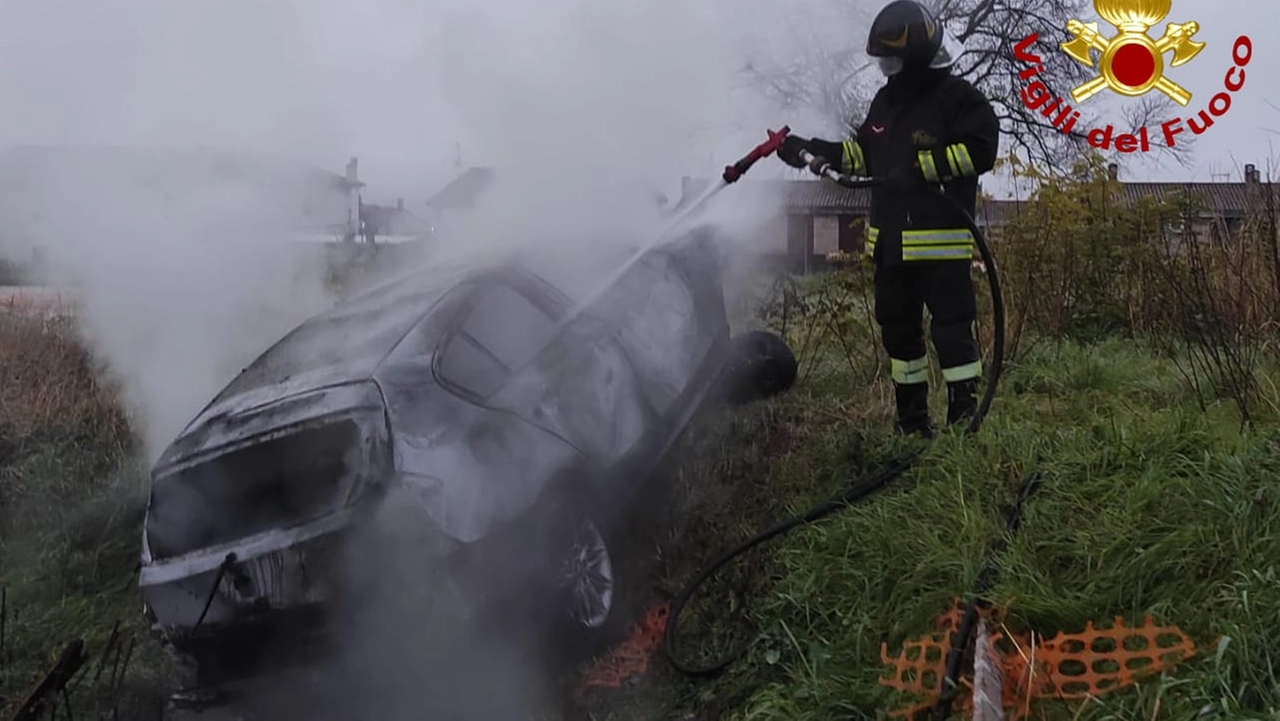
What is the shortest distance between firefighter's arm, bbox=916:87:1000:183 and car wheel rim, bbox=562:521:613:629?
2.12 meters

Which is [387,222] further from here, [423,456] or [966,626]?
[966,626]

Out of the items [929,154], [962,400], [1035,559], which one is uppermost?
[929,154]

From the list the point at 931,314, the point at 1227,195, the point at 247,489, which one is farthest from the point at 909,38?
the point at 1227,195

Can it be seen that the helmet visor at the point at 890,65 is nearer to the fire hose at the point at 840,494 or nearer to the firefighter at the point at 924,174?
the firefighter at the point at 924,174

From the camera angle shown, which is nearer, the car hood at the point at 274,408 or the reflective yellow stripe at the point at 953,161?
the car hood at the point at 274,408

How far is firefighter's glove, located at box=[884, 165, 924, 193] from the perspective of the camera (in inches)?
182

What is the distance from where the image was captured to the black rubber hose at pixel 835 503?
3861mm

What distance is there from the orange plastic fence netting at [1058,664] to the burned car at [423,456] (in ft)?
4.57

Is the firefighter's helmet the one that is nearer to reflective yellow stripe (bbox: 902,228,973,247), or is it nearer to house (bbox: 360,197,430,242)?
reflective yellow stripe (bbox: 902,228,973,247)

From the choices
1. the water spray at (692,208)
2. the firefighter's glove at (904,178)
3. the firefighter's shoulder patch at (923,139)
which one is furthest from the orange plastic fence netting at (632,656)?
the firefighter's shoulder patch at (923,139)

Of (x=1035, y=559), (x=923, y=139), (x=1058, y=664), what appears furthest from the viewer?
(x=923, y=139)

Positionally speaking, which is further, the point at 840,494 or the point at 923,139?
the point at 923,139

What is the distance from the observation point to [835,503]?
4.35m

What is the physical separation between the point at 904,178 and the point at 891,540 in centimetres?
165
